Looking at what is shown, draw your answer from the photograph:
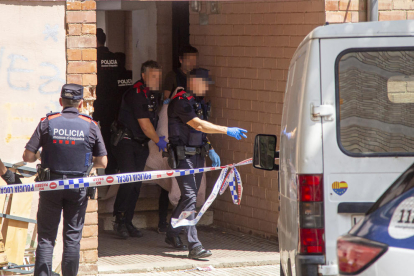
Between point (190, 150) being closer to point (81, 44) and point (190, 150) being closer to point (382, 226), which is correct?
point (81, 44)

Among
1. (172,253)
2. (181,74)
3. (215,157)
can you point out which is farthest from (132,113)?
(172,253)

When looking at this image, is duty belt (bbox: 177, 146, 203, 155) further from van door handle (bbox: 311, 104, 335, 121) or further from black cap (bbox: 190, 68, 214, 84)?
van door handle (bbox: 311, 104, 335, 121)

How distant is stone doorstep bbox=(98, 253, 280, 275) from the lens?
19.7 ft

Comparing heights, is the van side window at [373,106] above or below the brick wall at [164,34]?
below

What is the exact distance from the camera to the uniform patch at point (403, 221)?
94.7 inches

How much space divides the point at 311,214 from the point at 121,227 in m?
4.26

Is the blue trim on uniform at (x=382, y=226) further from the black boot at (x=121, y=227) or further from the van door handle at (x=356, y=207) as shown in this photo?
the black boot at (x=121, y=227)

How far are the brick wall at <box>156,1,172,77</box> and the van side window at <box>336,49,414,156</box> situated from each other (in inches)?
227

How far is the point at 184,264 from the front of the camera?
243 inches

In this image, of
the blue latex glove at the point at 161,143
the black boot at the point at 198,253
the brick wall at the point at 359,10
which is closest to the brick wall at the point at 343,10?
the brick wall at the point at 359,10

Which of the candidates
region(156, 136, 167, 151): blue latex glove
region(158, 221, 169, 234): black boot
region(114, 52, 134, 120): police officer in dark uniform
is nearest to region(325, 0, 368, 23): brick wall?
region(156, 136, 167, 151): blue latex glove

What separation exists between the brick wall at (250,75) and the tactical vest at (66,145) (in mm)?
2764

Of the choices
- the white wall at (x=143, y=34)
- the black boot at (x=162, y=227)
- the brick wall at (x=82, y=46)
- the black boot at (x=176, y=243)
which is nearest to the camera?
the brick wall at (x=82, y=46)

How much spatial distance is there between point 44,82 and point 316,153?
313 cm
